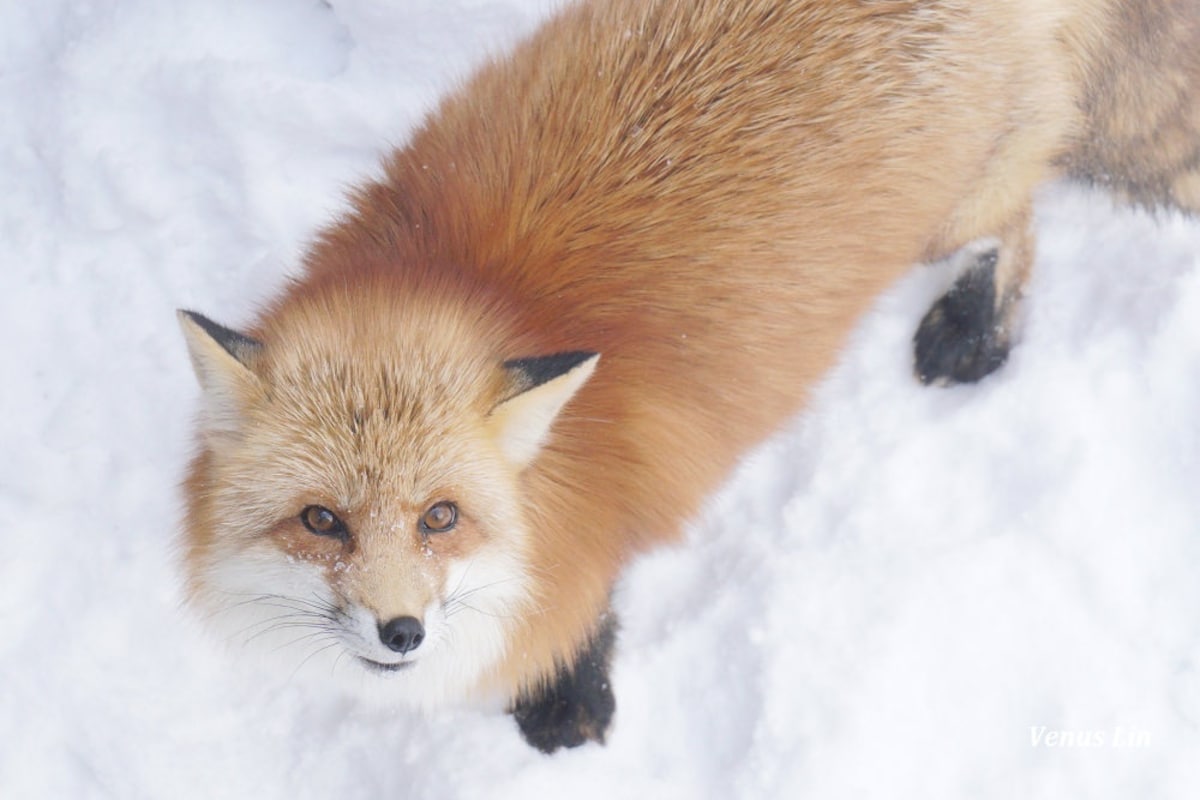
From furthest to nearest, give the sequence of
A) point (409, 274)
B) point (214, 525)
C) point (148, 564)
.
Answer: point (148, 564), point (409, 274), point (214, 525)

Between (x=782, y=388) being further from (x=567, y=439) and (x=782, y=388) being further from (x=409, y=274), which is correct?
(x=409, y=274)

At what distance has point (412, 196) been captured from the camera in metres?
2.39

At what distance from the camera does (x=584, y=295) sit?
2215mm

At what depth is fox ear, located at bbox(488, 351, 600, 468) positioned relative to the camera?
1.83 m

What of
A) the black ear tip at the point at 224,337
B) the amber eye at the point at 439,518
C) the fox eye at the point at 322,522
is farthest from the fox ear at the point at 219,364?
the amber eye at the point at 439,518

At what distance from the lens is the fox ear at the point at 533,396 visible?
1.83 meters

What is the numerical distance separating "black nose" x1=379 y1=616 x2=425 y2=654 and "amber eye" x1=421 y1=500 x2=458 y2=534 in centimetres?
18

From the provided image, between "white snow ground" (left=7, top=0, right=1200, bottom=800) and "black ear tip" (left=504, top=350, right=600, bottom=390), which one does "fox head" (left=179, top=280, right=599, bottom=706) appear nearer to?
"black ear tip" (left=504, top=350, right=600, bottom=390)

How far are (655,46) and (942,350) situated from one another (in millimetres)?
1482

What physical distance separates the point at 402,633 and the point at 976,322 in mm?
2242

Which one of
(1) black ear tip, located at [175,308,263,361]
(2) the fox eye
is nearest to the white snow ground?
(2) the fox eye

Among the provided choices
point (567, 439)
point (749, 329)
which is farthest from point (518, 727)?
point (749, 329)

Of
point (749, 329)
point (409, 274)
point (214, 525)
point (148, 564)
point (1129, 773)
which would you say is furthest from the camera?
point (148, 564)

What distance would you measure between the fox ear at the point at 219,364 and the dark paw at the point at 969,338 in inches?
86.4
